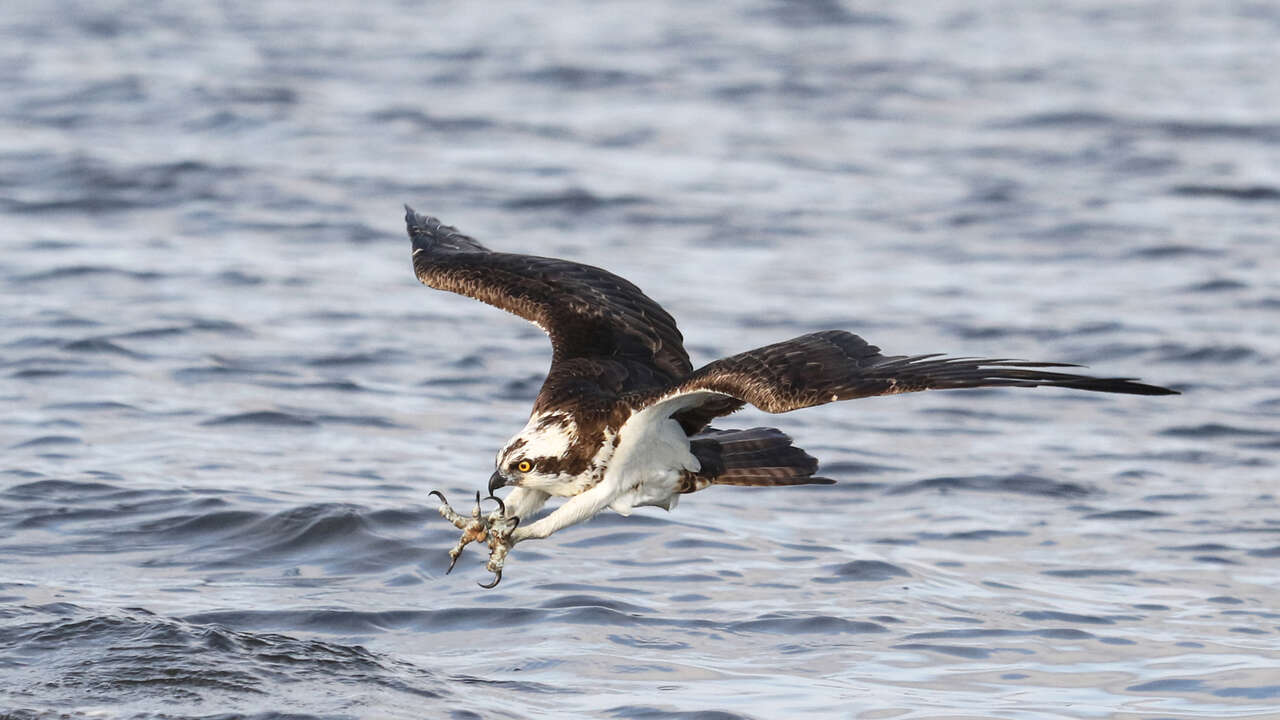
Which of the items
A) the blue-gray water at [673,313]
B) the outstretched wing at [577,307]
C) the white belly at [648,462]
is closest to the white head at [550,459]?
the white belly at [648,462]

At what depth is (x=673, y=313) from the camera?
53.9 ft

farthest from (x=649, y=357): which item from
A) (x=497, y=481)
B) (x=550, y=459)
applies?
(x=497, y=481)

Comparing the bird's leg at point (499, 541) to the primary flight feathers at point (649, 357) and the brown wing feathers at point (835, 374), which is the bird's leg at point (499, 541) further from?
the brown wing feathers at point (835, 374)

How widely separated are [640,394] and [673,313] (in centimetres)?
830

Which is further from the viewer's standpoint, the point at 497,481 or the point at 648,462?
the point at 648,462

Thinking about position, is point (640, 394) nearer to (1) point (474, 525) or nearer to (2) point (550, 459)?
(2) point (550, 459)

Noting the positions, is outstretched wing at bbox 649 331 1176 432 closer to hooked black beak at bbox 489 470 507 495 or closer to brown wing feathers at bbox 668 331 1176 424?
brown wing feathers at bbox 668 331 1176 424

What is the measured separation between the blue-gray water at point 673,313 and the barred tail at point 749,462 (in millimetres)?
1034

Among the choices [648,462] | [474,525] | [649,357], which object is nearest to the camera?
[474,525]

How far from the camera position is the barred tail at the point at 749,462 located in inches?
332

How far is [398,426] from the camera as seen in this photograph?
1330 cm

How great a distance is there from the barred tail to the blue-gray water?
1034 mm

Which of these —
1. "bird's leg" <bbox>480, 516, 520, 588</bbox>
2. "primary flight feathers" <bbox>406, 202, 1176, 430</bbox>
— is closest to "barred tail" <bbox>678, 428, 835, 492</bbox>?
"primary flight feathers" <bbox>406, 202, 1176, 430</bbox>

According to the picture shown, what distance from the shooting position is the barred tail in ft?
27.6
